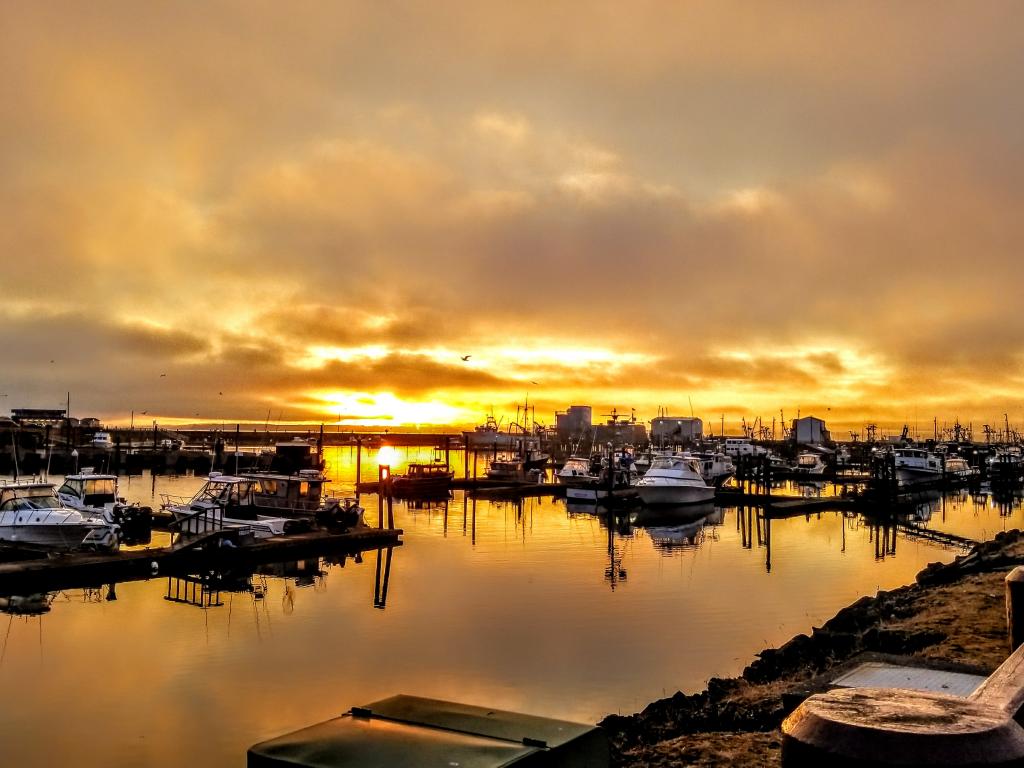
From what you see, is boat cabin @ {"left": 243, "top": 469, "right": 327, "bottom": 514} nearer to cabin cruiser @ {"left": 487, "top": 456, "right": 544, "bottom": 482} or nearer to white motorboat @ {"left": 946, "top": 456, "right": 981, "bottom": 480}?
cabin cruiser @ {"left": 487, "top": 456, "right": 544, "bottom": 482}

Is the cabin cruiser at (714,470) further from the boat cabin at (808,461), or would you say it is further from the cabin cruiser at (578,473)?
the boat cabin at (808,461)

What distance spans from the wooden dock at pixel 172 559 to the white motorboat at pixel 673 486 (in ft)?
82.0

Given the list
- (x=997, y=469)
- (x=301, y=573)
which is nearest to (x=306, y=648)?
(x=301, y=573)

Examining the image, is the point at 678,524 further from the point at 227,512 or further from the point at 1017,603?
the point at 1017,603

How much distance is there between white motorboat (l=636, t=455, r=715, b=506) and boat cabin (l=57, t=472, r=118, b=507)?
3442cm

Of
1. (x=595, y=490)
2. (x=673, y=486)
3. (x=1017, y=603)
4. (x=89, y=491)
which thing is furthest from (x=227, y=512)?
(x=1017, y=603)

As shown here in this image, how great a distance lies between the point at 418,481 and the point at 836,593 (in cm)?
4751

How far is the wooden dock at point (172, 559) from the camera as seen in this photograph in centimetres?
2875

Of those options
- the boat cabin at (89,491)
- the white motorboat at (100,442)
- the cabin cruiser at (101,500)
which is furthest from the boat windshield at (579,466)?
the white motorboat at (100,442)

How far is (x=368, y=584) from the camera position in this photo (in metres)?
33.5

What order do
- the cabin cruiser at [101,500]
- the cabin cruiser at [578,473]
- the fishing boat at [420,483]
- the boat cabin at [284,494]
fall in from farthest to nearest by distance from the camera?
the cabin cruiser at [578,473], the fishing boat at [420,483], the boat cabin at [284,494], the cabin cruiser at [101,500]

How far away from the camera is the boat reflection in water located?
46.5m

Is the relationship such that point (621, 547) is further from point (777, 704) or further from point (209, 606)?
point (777, 704)

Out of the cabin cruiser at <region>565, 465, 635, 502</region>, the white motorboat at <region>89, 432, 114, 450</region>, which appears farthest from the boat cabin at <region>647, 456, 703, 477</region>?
the white motorboat at <region>89, 432, 114, 450</region>
